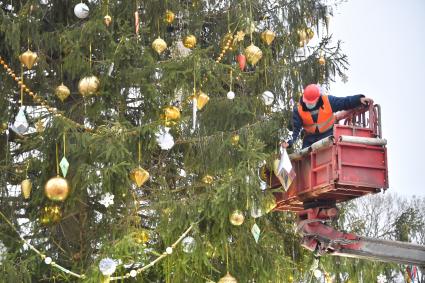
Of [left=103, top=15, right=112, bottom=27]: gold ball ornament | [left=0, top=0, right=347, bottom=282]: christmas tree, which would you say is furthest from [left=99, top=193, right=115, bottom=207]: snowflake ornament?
[left=103, top=15, right=112, bottom=27]: gold ball ornament

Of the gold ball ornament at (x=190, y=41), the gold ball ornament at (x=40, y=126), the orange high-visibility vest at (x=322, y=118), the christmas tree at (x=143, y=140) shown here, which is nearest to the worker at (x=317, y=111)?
the orange high-visibility vest at (x=322, y=118)

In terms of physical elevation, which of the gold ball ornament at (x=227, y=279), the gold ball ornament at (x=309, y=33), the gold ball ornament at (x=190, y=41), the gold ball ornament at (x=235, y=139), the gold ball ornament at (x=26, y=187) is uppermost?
the gold ball ornament at (x=309, y=33)

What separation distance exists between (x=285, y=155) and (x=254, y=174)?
0.57 metres

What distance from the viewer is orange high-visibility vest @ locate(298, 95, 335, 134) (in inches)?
406

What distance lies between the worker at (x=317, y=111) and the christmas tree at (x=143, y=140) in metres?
0.61

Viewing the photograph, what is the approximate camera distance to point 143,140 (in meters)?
10.9

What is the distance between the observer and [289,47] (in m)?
12.8

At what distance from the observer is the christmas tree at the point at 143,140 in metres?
10.6

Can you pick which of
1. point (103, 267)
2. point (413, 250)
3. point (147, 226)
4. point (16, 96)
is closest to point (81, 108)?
point (16, 96)

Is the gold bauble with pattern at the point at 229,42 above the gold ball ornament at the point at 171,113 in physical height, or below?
above

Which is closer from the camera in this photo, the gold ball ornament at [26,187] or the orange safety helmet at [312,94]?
the orange safety helmet at [312,94]

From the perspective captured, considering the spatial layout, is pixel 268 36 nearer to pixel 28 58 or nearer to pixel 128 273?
pixel 28 58

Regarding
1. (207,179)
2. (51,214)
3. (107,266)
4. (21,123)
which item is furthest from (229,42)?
(107,266)

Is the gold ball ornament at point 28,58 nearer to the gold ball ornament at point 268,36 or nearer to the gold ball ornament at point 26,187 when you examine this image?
the gold ball ornament at point 26,187
